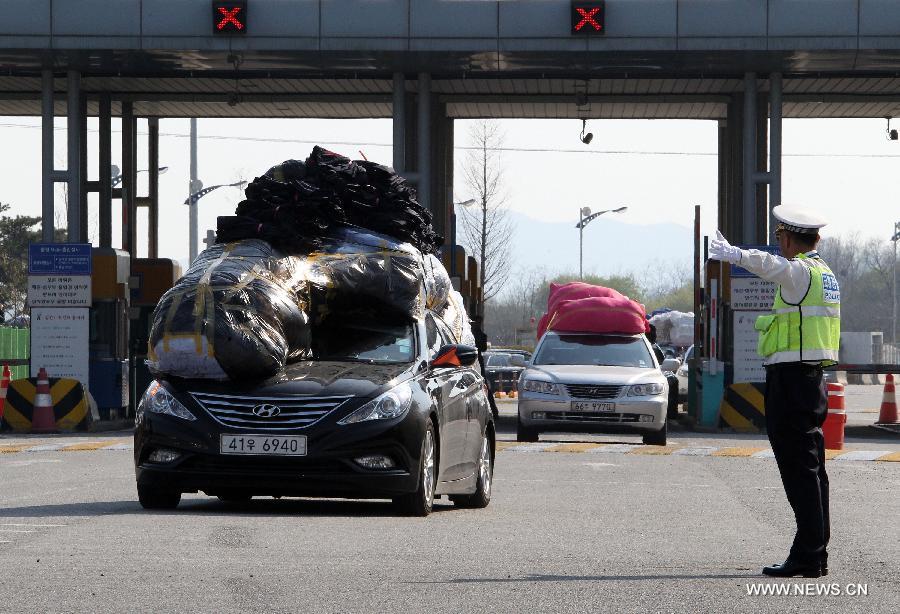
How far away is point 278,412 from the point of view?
1173cm

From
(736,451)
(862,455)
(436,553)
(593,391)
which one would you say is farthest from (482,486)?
(593,391)

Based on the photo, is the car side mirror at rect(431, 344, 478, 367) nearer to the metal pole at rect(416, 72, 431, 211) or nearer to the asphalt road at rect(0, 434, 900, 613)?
the asphalt road at rect(0, 434, 900, 613)

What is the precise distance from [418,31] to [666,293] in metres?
173

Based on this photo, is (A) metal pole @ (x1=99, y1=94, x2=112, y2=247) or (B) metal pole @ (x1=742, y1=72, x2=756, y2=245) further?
(A) metal pole @ (x1=99, y1=94, x2=112, y2=247)

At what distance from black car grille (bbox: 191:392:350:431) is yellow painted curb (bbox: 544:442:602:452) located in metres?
10.3


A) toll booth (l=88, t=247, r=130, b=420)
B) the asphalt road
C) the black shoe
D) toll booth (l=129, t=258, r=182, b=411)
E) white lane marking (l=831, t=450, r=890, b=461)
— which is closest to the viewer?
the asphalt road

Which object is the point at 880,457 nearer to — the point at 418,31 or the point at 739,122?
the point at 418,31

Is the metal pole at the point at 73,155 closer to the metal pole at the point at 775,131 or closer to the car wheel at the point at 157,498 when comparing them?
the metal pole at the point at 775,131

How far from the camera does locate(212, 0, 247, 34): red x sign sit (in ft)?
88.3

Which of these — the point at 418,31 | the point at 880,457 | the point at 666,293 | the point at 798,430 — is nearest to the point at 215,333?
the point at 798,430

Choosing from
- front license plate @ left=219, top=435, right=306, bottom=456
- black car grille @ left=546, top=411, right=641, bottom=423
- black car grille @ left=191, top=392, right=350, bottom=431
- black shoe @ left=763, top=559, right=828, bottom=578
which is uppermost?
black car grille @ left=191, top=392, right=350, bottom=431

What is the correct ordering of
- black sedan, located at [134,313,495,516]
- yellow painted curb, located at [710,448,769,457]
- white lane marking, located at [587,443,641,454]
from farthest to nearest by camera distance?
white lane marking, located at [587,443,641,454]
yellow painted curb, located at [710,448,769,457]
black sedan, located at [134,313,495,516]

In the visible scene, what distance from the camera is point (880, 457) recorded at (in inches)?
832

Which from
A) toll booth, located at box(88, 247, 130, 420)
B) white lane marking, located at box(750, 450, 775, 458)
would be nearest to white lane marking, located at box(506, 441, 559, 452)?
white lane marking, located at box(750, 450, 775, 458)
